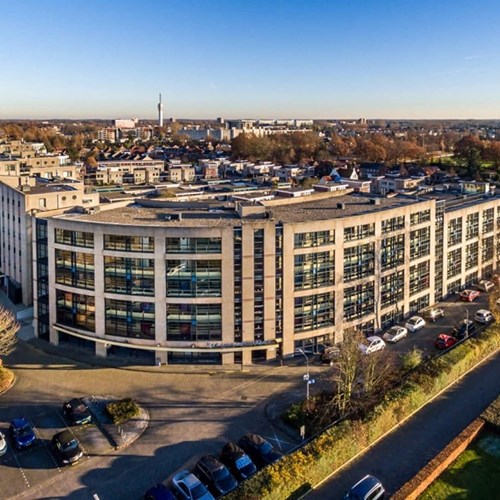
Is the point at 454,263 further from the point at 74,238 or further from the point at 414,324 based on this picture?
the point at 74,238

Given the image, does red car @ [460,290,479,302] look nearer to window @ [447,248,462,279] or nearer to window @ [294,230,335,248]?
window @ [447,248,462,279]

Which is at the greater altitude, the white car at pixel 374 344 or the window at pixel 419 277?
the window at pixel 419 277

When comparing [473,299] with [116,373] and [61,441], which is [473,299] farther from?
[61,441]

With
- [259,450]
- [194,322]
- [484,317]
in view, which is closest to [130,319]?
[194,322]

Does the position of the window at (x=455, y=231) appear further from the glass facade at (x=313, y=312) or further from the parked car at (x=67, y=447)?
the parked car at (x=67, y=447)

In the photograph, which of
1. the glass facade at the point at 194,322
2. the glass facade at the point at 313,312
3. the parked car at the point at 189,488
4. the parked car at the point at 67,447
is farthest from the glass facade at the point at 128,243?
the parked car at the point at 189,488

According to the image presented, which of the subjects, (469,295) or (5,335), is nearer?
(5,335)

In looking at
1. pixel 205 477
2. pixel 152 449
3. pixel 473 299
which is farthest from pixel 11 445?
pixel 473 299
